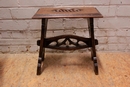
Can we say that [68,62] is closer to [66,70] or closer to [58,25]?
[66,70]

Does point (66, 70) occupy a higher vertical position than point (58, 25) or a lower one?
lower

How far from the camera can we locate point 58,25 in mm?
1560

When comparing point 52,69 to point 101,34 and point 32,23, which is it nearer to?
point 32,23

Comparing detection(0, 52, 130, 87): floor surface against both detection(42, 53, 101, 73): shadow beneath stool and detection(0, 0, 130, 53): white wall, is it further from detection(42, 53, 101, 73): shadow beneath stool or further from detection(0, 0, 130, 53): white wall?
detection(0, 0, 130, 53): white wall

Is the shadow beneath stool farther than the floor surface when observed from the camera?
Yes

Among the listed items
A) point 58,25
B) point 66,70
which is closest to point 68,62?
point 66,70

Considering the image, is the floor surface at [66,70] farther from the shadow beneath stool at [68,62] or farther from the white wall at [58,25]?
the white wall at [58,25]

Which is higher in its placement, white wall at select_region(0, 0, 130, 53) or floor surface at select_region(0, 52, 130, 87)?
white wall at select_region(0, 0, 130, 53)

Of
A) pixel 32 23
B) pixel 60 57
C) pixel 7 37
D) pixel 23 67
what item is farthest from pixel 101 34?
pixel 7 37

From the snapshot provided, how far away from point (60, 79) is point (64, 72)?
11 cm

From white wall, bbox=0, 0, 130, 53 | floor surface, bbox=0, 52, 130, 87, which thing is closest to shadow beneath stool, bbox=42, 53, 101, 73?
floor surface, bbox=0, 52, 130, 87

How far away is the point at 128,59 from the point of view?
1543mm

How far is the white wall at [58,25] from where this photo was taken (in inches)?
57.7

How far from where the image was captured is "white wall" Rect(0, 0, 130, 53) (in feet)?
4.80
